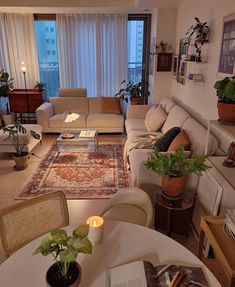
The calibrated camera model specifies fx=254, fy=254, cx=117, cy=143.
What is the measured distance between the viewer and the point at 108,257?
1.21m

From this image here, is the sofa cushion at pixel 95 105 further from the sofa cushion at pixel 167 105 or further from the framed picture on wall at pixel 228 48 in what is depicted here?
the framed picture on wall at pixel 228 48

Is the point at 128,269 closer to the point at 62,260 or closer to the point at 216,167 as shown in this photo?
the point at 62,260

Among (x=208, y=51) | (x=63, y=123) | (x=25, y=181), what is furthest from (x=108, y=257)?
(x=63, y=123)

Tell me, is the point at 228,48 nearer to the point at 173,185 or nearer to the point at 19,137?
the point at 173,185

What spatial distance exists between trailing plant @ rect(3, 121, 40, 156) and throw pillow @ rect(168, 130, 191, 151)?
192 centimetres

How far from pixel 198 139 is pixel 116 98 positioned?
287cm

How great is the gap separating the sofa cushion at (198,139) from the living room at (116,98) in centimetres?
1

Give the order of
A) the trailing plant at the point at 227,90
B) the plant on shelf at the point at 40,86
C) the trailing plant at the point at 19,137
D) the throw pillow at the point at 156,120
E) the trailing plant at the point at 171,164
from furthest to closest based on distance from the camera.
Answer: the plant on shelf at the point at 40,86 → the throw pillow at the point at 156,120 → the trailing plant at the point at 19,137 → the trailing plant at the point at 171,164 → the trailing plant at the point at 227,90

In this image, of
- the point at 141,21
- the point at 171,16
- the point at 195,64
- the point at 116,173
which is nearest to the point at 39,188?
the point at 116,173

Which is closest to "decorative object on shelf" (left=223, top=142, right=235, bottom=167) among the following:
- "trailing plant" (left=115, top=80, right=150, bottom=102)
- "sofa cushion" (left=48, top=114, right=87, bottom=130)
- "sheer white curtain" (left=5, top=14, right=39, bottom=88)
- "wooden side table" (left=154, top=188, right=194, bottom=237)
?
"wooden side table" (left=154, top=188, right=194, bottom=237)

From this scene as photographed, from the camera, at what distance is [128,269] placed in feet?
3.59

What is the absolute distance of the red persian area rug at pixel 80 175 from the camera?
3.07m

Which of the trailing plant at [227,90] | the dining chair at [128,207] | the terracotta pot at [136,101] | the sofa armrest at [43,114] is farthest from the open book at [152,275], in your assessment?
the terracotta pot at [136,101]

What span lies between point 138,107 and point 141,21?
79.8 inches
